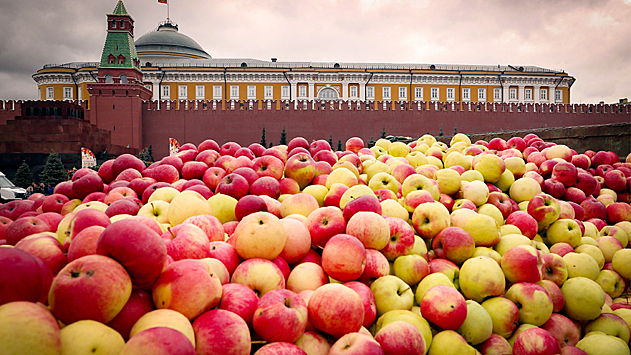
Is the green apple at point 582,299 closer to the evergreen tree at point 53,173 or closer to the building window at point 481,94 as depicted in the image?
the evergreen tree at point 53,173

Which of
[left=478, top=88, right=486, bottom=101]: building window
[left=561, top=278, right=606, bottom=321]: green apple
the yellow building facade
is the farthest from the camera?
[left=478, top=88, right=486, bottom=101]: building window

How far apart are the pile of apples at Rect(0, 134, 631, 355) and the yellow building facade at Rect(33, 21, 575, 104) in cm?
3155

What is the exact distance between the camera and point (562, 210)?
2586 millimetres

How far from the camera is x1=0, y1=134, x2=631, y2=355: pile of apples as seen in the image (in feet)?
3.61

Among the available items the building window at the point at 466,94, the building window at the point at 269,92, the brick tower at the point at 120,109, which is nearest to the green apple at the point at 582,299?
the brick tower at the point at 120,109

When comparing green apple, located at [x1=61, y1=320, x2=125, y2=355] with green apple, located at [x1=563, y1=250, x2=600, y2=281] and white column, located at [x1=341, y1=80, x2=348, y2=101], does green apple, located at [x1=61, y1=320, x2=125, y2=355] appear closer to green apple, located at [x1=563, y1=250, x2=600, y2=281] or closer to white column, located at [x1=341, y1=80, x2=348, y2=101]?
green apple, located at [x1=563, y1=250, x2=600, y2=281]

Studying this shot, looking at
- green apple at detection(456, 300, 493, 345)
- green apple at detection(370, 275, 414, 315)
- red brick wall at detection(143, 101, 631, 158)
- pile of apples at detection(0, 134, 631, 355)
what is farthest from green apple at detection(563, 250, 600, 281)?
red brick wall at detection(143, 101, 631, 158)

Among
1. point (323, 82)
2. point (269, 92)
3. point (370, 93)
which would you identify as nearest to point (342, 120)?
point (323, 82)

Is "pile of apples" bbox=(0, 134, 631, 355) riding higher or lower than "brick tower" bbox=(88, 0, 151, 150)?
lower

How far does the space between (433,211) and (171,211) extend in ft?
5.21

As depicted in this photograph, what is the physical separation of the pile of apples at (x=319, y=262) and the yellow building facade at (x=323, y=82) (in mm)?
31547

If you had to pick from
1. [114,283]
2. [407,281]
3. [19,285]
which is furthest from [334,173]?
[19,285]

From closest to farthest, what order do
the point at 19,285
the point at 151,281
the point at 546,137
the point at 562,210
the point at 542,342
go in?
the point at 19,285
the point at 151,281
the point at 542,342
the point at 562,210
the point at 546,137

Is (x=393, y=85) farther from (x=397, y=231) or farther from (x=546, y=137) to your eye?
(x=397, y=231)
